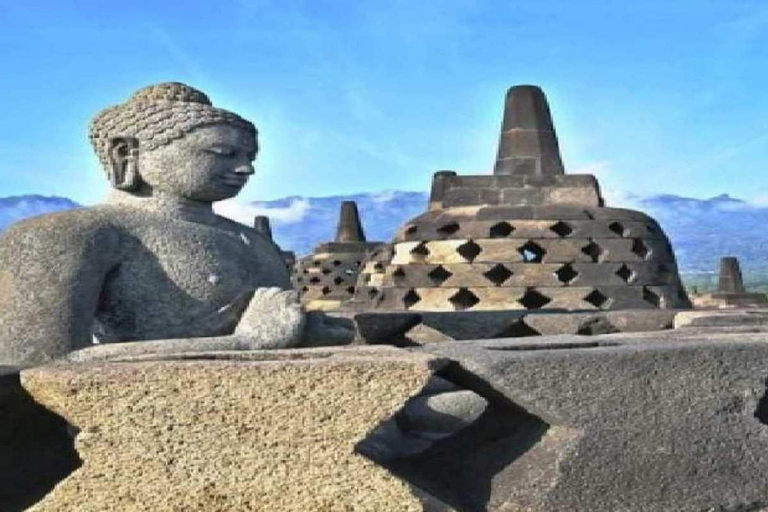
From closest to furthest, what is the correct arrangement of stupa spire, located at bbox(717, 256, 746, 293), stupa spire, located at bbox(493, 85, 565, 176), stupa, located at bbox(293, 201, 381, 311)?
stupa spire, located at bbox(493, 85, 565, 176) → stupa, located at bbox(293, 201, 381, 311) → stupa spire, located at bbox(717, 256, 746, 293)

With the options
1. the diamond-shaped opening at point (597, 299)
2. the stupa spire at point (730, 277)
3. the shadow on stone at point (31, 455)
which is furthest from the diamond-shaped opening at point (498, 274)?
A: the stupa spire at point (730, 277)

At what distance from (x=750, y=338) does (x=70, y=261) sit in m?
1.88

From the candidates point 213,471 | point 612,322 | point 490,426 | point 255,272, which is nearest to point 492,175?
point 612,322

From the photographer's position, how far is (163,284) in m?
2.97

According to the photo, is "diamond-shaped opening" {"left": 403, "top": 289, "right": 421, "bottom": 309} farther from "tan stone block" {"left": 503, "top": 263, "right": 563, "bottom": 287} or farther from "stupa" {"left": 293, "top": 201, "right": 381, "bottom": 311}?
"stupa" {"left": 293, "top": 201, "right": 381, "bottom": 311}

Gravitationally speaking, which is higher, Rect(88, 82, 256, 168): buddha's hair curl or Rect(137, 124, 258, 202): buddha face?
Rect(88, 82, 256, 168): buddha's hair curl

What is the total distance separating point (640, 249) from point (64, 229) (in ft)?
A: 17.2

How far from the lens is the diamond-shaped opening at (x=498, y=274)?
721 centimetres

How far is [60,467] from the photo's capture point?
2.69 metres

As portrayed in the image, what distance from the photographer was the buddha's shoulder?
279cm

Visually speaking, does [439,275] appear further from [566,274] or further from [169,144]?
[169,144]

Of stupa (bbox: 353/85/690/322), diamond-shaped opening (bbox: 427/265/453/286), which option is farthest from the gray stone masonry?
diamond-shaped opening (bbox: 427/265/453/286)

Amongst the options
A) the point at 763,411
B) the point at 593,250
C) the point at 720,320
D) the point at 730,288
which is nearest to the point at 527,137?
the point at 593,250

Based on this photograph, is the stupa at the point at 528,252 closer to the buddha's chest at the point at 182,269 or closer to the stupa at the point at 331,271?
the buddha's chest at the point at 182,269
